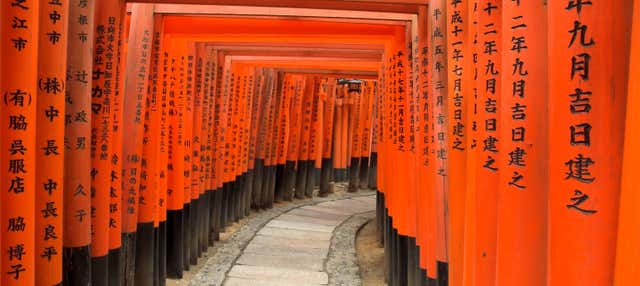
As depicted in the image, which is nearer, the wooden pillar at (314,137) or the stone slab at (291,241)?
the stone slab at (291,241)

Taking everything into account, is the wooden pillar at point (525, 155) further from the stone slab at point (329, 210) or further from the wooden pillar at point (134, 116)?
the stone slab at point (329, 210)

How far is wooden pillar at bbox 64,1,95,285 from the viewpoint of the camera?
2.61 m

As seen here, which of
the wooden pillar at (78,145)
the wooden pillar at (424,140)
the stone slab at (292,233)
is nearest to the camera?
the wooden pillar at (78,145)

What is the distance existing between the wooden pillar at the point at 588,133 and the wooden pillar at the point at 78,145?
226 centimetres

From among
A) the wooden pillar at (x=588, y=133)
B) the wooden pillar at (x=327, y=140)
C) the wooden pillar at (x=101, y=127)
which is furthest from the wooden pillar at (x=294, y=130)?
the wooden pillar at (x=588, y=133)

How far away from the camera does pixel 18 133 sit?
6.52 feet

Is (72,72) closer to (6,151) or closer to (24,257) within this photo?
(6,151)

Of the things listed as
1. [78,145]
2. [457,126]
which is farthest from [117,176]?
[457,126]

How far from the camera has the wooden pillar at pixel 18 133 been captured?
1936 millimetres

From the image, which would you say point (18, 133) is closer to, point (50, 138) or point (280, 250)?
point (50, 138)

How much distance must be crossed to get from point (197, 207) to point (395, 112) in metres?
2.75

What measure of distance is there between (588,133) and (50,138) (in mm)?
2134

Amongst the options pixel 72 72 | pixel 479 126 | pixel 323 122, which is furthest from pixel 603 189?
pixel 323 122

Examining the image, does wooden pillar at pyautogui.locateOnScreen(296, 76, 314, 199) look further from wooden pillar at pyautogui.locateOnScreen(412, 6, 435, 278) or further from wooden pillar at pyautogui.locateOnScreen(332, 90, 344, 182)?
wooden pillar at pyautogui.locateOnScreen(412, 6, 435, 278)
